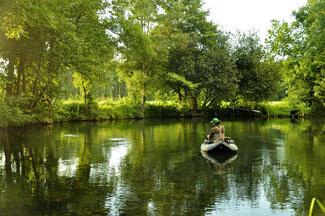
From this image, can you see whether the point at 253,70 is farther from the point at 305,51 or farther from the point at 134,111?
the point at 305,51

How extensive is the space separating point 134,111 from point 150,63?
5985 mm

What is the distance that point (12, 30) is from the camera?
1645 centimetres

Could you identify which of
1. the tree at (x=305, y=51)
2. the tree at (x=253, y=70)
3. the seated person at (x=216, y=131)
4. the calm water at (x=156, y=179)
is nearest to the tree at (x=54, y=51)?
the calm water at (x=156, y=179)

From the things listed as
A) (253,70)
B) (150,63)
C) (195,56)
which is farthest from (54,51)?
(253,70)

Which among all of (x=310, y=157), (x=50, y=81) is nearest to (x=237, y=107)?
(x=50, y=81)

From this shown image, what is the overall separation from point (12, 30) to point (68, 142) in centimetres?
1140

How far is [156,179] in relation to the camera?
14969 mm

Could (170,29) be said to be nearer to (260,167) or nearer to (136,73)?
→ (136,73)

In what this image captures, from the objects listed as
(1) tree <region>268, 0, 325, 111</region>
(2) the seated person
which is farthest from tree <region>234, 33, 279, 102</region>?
(2) the seated person

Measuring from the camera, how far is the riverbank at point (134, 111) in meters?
43.5

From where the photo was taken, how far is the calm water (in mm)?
11172

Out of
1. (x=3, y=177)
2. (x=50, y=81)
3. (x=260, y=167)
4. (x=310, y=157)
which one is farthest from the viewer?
(x=50, y=81)

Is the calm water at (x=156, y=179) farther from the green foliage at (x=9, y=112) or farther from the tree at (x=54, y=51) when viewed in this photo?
the tree at (x=54, y=51)

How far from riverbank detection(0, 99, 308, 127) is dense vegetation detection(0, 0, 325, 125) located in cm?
13
